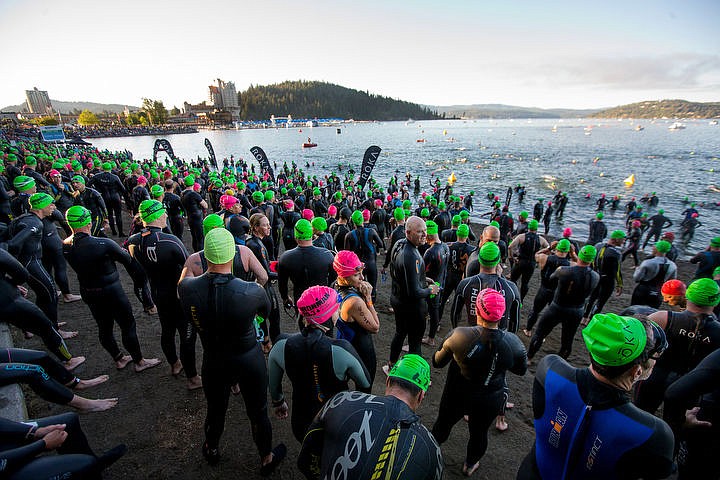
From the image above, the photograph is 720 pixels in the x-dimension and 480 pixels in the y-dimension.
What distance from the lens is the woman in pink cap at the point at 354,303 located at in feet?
10.5

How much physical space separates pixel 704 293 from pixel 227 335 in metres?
4.75

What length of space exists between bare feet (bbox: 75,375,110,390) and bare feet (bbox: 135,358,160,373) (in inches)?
14.9

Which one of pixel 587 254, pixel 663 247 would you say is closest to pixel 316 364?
pixel 587 254

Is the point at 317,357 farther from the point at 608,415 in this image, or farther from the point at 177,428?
the point at 177,428

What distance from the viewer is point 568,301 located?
5.28m

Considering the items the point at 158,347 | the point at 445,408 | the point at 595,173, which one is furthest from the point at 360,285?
the point at 595,173

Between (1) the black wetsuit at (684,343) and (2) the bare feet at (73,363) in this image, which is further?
(2) the bare feet at (73,363)

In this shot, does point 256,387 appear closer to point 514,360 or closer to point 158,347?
point 514,360

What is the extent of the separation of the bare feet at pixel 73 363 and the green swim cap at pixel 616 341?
21.4 feet

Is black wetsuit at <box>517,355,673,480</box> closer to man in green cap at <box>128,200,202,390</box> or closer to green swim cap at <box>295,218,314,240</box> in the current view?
green swim cap at <box>295,218,314,240</box>

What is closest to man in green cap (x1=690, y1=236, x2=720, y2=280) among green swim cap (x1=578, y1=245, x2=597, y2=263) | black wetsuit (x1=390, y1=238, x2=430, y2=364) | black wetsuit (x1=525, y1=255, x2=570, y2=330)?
black wetsuit (x1=525, y1=255, x2=570, y2=330)

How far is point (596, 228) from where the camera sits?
12.7 metres

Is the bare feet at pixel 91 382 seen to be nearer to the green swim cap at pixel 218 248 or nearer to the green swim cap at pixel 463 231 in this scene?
the green swim cap at pixel 218 248

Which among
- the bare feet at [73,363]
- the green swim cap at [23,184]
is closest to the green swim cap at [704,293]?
the bare feet at [73,363]
